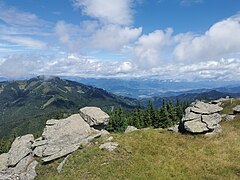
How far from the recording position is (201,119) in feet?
152

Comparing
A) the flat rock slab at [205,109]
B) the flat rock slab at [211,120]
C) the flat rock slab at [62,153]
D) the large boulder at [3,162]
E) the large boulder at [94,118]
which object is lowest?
the large boulder at [3,162]

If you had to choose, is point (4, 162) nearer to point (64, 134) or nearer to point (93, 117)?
point (64, 134)

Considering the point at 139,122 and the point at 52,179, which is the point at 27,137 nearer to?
the point at 52,179

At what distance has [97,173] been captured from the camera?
3366 cm

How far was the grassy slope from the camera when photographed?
106 ft

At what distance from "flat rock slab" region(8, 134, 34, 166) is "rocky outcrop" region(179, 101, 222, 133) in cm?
2605

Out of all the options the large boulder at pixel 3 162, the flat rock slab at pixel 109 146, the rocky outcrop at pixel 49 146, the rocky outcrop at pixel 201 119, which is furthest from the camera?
the rocky outcrop at pixel 201 119

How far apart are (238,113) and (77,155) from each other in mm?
40745

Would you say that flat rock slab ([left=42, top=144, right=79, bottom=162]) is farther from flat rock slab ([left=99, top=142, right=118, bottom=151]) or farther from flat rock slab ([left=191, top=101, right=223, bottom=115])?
flat rock slab ([left=191, top=101, right=223, bottom=115])

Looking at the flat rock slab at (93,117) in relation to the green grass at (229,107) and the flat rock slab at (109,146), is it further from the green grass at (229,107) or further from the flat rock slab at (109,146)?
the green grass at (229,107)

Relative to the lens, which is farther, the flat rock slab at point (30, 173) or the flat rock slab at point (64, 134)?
the flat rock slab at point (64, 134)

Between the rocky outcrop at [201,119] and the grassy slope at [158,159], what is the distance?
1.87m

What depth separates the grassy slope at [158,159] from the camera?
106ft

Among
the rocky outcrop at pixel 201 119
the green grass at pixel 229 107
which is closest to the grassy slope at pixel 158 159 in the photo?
the rocky outcrop at pixel 201 119
